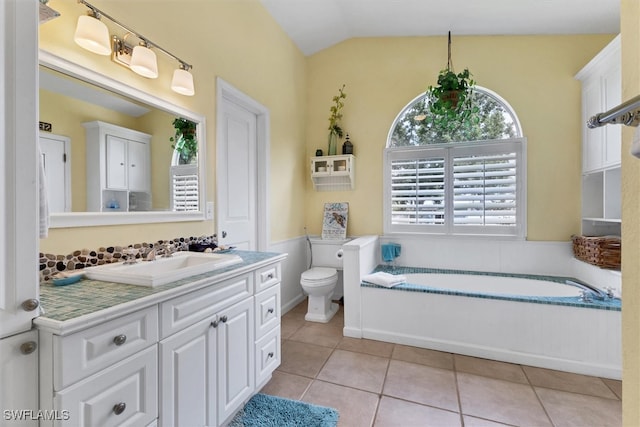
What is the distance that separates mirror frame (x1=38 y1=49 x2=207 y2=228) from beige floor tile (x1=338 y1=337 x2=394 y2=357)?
5.34 feet

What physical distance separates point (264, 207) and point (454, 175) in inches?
85.8

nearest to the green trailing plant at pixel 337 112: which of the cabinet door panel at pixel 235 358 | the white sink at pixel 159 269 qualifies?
the white sink at pixel 159 269

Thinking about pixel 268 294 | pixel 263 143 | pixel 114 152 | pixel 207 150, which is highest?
pixel 263 143

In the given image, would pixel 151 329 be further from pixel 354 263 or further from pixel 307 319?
pixel 307 319

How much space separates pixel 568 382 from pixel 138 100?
131 inches

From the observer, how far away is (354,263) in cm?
270

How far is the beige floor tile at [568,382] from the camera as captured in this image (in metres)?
1.84

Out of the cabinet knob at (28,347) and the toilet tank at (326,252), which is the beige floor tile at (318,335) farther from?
the cabinet knob at (28,347)

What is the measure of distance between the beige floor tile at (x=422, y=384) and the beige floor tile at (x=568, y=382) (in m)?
0.58

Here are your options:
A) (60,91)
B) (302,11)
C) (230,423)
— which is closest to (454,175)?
(302,11)

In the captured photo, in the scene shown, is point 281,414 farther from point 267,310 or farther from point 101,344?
point 101,344

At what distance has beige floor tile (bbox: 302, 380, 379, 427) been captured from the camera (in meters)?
1.61

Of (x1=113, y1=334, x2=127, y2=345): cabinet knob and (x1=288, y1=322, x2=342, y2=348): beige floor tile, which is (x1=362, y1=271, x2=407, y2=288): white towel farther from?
(x1=113, y1=334, x2=127, y2=345): cabinet knob

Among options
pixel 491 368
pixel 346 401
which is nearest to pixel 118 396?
pixel 346 401
